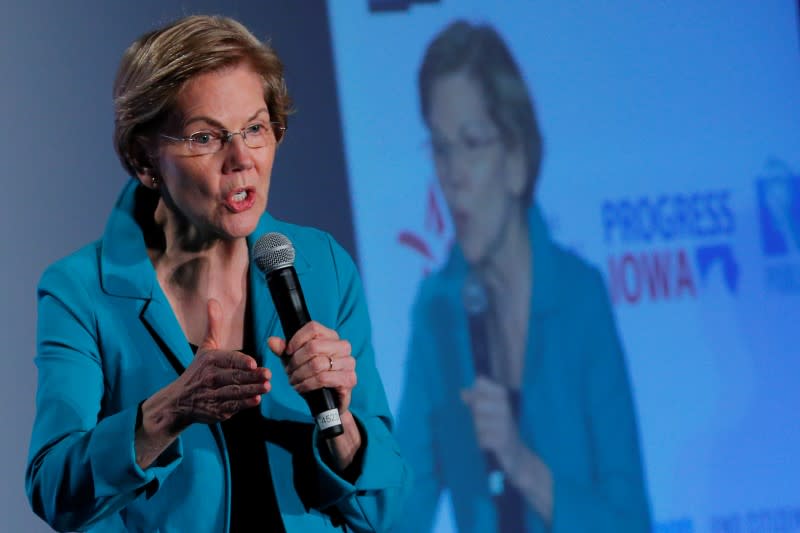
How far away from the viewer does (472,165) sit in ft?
11.1

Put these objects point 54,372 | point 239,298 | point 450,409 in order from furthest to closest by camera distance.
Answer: point 450,409, point 239,298, point 54,372

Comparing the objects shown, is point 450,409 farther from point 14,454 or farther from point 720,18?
point 720,18

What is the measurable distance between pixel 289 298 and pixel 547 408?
2036 millimetres

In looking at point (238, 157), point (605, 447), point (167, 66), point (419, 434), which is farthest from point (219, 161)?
point (605, 447)

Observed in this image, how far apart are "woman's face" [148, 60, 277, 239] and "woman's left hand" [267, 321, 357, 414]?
246mm

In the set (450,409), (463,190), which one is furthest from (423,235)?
(450,409)

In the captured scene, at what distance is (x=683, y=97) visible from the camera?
361cm

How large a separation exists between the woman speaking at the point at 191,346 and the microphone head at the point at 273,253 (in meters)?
0.05

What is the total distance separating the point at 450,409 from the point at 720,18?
5.48 feet

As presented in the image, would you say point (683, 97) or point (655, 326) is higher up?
point (683, 97)

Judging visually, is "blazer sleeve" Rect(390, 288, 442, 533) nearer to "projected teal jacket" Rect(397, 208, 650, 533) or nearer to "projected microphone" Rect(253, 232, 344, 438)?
"projected teal jacket" Rect(397, 208, 650, 533)

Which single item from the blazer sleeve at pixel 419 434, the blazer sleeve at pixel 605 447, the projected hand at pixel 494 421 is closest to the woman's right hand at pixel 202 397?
the blazer sleeve at pixel 419 434

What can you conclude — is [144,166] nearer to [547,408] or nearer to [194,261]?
[194,261]

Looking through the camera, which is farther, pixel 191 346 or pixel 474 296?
pixel 474 296
